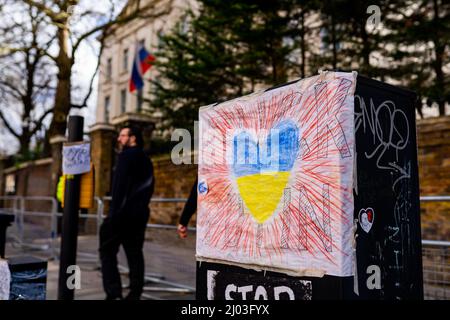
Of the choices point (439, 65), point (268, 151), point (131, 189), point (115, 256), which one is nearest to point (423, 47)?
point (439, 65)

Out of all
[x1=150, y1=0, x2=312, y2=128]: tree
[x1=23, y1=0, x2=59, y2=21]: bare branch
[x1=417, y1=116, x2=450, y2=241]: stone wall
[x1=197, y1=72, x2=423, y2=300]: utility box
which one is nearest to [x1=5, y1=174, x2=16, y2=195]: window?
[x1=150, y1=0, x2=312, y2=128]: tree

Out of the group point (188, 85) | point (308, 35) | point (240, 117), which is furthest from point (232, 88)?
point (240, 117)

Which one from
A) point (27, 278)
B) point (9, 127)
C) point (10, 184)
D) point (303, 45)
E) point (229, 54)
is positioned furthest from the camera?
point (9, 127)

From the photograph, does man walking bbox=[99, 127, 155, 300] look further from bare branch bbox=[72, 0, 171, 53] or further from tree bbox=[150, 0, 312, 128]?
bare branch bbox=[72, 0, 171, 53]

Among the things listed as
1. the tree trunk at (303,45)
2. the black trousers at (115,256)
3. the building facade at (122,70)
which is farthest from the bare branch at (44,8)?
the building facade at (122,70)

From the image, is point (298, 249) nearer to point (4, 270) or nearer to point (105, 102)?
point (4, 270)

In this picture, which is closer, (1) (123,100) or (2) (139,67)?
(2) (139,67)

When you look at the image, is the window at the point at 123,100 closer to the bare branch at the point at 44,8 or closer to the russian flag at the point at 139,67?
the russian flag at the point at 139,67

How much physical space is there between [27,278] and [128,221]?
1.77 m

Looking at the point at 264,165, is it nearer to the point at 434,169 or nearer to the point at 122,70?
the point at 434,169

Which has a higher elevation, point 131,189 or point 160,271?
point 131,189

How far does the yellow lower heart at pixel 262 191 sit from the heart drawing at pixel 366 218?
43cm

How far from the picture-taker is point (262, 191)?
2.71 m

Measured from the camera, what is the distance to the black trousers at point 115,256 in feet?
16.2
